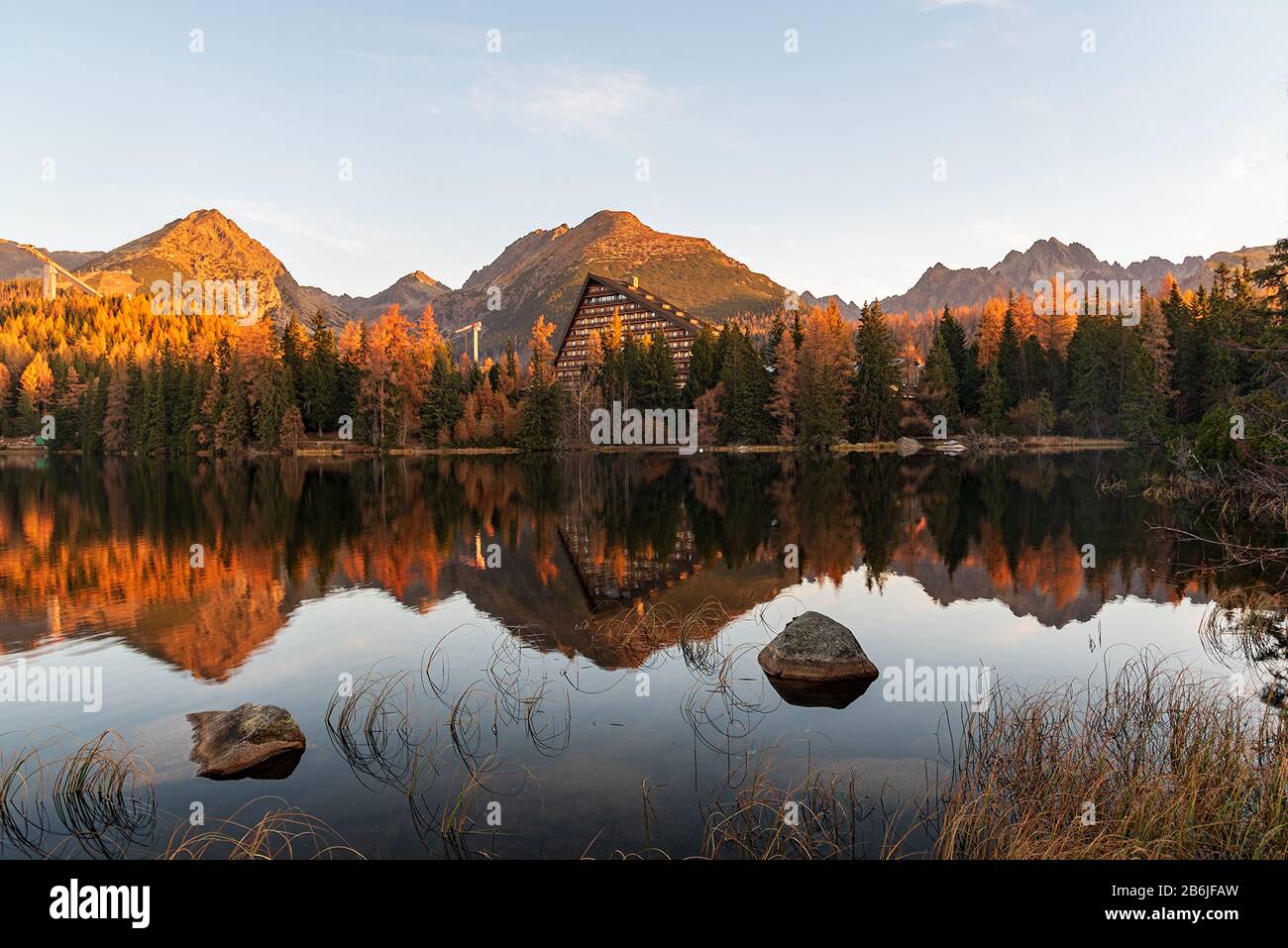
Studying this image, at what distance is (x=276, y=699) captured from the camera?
13.1m

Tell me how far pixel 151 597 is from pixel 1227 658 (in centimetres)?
2520

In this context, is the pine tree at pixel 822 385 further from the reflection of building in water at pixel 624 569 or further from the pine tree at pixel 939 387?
the reflection of building in water at pixel 624 569

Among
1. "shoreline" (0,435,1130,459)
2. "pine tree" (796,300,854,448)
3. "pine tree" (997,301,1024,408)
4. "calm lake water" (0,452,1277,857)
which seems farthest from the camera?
"pine tree" (997,301,1024,408)

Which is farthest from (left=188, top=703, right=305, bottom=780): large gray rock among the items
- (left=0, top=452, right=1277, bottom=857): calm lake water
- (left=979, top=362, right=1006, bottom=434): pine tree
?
(left=979, top=362, right=1006, bottom=434): pine tree

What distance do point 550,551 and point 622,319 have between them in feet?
384

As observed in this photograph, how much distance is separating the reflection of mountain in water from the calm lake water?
0.57 feet

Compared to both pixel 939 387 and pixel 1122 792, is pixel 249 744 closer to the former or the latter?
pixel 1122 792

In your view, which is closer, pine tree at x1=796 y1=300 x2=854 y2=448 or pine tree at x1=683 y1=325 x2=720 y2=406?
pine tree at x1=796 y1=300 x2=854 y2=448

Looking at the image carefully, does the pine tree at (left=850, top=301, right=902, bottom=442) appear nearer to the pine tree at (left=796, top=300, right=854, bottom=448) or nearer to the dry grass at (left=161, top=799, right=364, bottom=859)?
the pine tree at (left=796, top=300, right=854, bottom=448)

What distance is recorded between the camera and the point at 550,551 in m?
28.2

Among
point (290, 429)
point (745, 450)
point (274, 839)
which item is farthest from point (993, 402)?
point (274, 839)

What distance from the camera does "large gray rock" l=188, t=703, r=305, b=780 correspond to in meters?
10.0
